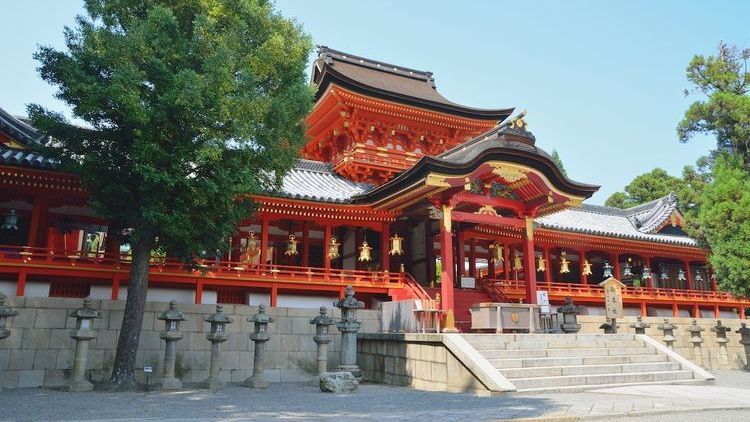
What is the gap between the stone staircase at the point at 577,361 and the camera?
11461 millimetres

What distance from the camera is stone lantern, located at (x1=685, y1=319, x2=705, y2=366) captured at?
66.7 ft

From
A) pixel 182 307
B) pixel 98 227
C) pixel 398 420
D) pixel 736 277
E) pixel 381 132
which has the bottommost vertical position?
pixel 398 420

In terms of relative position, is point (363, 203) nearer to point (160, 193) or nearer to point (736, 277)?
point (160, 193)

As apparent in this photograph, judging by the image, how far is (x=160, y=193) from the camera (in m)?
11.0

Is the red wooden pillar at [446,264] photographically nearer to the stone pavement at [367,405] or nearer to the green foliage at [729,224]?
the stone pavement at [367,405]

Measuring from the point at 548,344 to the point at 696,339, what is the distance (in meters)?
10.9

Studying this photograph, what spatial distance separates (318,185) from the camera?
19.6m

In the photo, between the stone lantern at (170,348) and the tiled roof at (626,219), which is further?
the tiled roof at (626,219)

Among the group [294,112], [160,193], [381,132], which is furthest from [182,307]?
[381,132]

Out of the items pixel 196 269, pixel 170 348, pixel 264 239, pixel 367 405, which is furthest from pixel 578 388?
pixel 264 239

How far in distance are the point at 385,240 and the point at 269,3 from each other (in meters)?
8.81

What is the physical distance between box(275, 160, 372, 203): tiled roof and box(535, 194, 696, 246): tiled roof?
10.5 meters

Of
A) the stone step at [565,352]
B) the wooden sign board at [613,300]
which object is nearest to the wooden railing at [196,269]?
the stone step at [565,352]

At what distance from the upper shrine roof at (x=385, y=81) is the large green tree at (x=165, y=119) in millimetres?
7813
